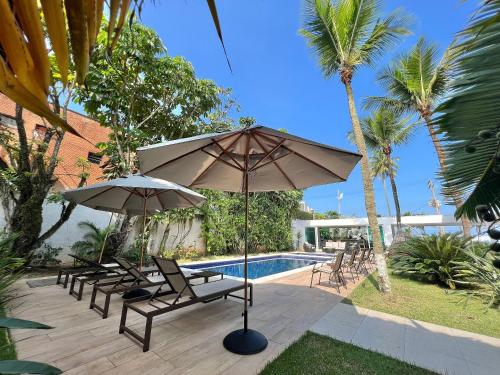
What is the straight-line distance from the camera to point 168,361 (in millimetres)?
3201

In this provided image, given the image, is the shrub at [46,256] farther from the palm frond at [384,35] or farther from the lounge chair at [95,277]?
the palm frond at [384,35]

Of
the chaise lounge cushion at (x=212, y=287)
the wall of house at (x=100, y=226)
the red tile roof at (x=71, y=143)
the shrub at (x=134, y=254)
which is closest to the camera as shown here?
the chaise lounge cushion at (x=212, y=287)

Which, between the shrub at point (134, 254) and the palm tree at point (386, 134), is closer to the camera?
the shrub at point (134, 254)

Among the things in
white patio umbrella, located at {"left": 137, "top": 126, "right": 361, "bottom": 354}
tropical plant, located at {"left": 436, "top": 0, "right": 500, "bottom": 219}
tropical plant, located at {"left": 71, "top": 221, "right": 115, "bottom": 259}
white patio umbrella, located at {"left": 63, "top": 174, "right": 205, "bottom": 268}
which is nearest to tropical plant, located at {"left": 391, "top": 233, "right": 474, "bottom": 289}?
white patio umbrella, located at {"left": 137, "top": 126, "right": 361, "bottom": 354}

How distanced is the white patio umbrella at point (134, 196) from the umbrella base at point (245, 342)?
3233 mm

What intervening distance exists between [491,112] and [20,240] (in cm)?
1185

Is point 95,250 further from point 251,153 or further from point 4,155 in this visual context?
point 251,153

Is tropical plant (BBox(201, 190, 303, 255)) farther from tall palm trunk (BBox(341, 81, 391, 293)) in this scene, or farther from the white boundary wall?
tall palm trunk (BBox(341, 81, 391, 293))

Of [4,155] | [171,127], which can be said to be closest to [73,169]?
[4,155]

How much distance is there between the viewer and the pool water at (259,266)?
12.1 meters

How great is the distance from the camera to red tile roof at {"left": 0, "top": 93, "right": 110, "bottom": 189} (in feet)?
45.9

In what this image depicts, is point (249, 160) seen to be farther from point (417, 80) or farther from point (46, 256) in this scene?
point (46, 256)

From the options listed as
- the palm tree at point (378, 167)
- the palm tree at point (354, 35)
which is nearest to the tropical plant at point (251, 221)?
the palm tree at point (378, 167)

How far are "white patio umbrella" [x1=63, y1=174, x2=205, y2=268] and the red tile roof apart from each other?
6299 mm
